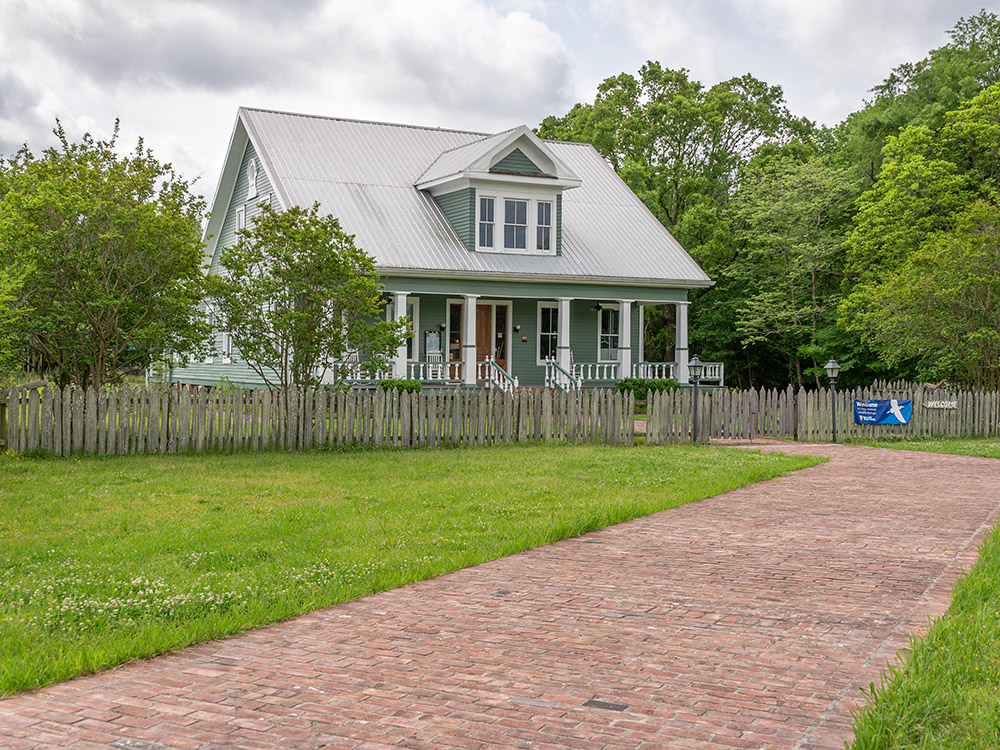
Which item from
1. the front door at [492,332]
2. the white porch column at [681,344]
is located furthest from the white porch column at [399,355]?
the white porch column at [681,344]

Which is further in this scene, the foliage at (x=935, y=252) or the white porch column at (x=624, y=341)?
the white porch column at (x=624, y=341)

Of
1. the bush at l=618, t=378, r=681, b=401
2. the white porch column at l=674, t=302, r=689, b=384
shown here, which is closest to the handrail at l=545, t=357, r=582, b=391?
the bush at l=618, t=378, r=681, b=401

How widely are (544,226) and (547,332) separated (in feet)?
11.6

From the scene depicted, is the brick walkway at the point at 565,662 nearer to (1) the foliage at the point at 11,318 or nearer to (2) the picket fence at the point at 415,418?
(1) the foliage at the point at 11,318

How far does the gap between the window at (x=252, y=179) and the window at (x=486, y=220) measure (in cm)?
720

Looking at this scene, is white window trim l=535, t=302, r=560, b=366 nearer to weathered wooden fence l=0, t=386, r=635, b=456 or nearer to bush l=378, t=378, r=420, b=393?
bush l=378, t=378, r=420, b=393

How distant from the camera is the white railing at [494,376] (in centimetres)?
2773

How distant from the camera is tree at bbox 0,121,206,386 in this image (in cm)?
1691

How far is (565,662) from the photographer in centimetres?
585

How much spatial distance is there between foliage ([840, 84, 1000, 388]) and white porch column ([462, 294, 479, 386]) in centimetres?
1139

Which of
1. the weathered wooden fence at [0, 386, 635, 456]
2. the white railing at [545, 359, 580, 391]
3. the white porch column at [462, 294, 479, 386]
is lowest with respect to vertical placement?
the weathered wooden fence at [0, 386, 635, 456]

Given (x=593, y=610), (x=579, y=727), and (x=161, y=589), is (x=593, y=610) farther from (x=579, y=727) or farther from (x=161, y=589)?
(x=161, y=589)

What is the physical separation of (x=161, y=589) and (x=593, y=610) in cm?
311

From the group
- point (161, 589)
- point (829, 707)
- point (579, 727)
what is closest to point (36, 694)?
point (161, 589)
